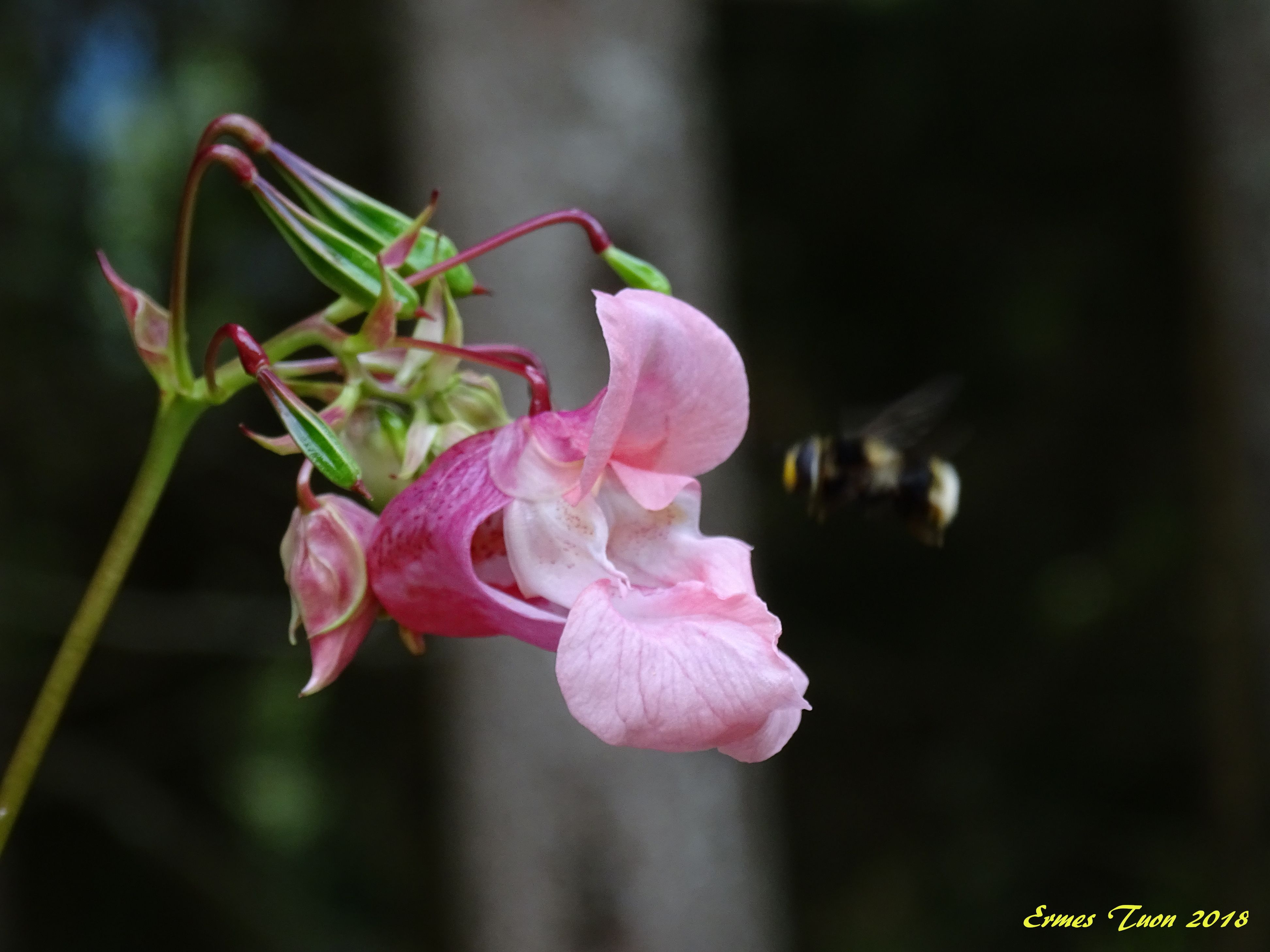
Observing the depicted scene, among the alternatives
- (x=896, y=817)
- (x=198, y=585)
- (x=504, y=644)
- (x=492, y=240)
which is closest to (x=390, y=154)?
(x=198, y=585)

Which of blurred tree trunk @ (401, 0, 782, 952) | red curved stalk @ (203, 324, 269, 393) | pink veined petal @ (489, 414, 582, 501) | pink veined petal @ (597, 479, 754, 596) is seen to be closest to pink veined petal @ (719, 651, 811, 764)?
pink veined petal @ (597, 479, 754, 596)

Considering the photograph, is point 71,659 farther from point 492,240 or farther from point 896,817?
point 896,817

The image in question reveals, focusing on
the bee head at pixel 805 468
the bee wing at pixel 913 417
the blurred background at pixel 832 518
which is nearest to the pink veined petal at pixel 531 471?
the bee head at pixel 805 468

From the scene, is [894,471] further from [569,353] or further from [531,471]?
[569,353]

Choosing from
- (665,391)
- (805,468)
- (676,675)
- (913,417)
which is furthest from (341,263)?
(913,417)

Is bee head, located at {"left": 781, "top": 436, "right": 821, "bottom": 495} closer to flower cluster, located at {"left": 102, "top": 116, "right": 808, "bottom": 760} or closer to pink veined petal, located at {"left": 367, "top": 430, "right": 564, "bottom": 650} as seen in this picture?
flower cluster, located at {"left": 102, "top": 116, "right": 808, "bottom": 760}

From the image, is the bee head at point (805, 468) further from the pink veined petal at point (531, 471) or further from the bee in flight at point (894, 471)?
the pink veined petal at point (531, 471)

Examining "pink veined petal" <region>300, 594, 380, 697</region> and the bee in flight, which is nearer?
"pink veined petal" <region>300, 594, 380, 697</region>
